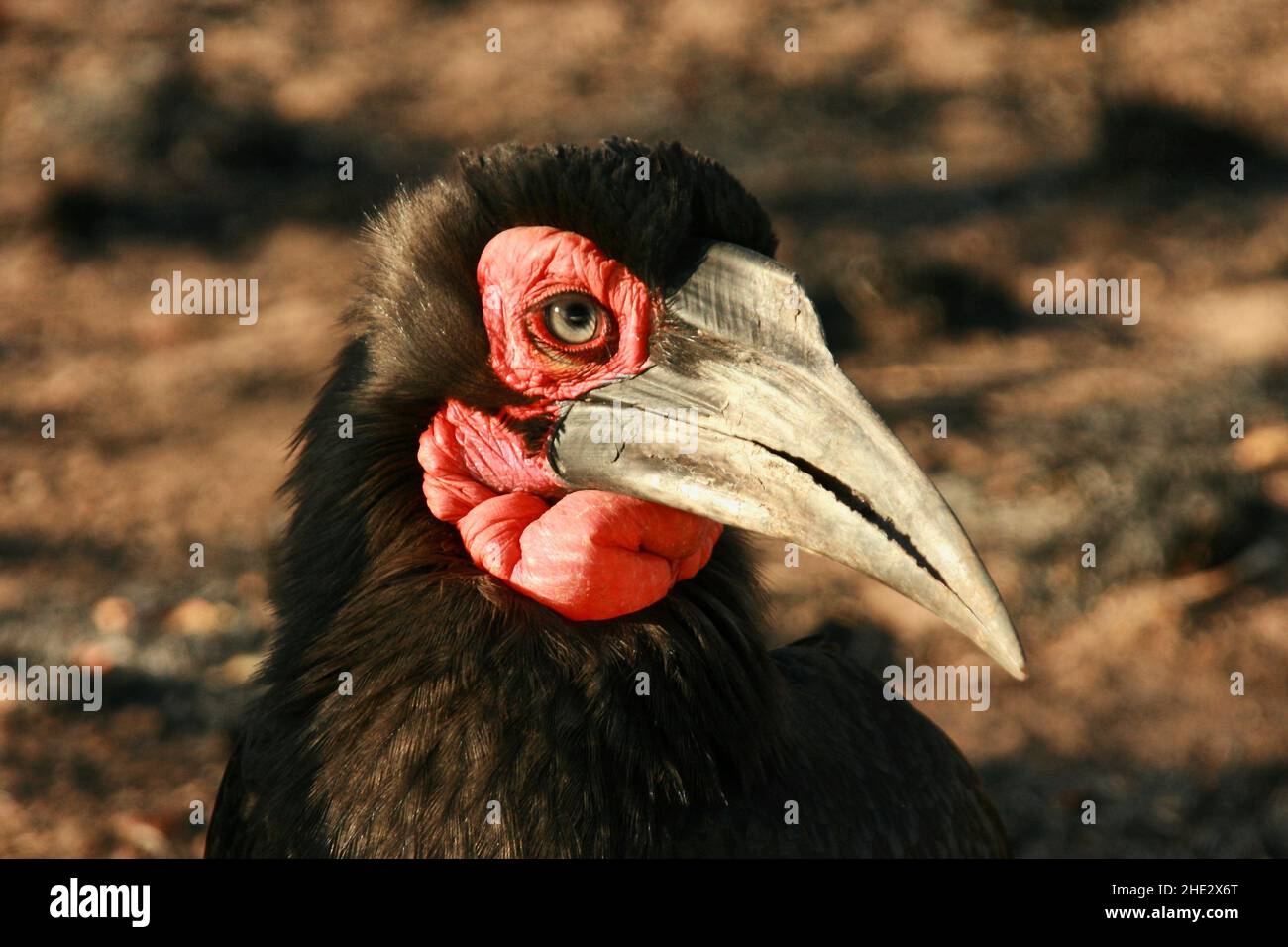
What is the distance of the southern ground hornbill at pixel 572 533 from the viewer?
2.85 metres

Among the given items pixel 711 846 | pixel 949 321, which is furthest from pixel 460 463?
pixel 949 321

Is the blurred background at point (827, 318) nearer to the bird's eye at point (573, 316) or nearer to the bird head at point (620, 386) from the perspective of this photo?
the bird head at point (620, 386)

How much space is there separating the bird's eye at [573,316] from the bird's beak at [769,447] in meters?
0.13

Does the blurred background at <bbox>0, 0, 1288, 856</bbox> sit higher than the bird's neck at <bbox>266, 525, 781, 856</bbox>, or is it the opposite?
the blurred background at <bbox>0, 0, 1288, 856</bbox>

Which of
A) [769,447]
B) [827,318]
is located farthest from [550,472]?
[827,318]

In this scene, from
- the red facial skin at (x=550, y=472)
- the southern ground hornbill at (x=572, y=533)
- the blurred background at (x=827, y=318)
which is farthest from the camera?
the blurred background at (x=827, y=318)

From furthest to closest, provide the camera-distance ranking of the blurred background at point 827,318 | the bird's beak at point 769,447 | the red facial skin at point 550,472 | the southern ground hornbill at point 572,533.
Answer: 1. the blurred background at point 827,318
2. the red facial skin at point 550,472
3. the southern ground hornbill at point 572,533
4. the bird's beak at point 769,447

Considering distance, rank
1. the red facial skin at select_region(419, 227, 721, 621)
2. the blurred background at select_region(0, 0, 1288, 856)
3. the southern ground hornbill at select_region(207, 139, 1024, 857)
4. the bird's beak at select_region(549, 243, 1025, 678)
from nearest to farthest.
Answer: the bird's beak at select_region(549, 243, 1025, 678), the southern ground hornbill at select_region(207, 139, 1024, 857), the red facial skin at select_region(419, 227, 721, 621), the blurred background at select_region(0, 0, 1288, 856)

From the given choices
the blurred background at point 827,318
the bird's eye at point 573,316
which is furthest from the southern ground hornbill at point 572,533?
the blurred background at point 827,318

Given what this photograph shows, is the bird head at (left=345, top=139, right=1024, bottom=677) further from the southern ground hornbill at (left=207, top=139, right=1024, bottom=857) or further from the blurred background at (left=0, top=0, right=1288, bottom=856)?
the blurred background at (left=0, top=0, right=1288, bottom=856)

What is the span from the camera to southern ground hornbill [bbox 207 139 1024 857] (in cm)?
285

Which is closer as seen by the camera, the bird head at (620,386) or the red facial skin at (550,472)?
the bird head at (620,386)

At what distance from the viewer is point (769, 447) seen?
9.31 feet

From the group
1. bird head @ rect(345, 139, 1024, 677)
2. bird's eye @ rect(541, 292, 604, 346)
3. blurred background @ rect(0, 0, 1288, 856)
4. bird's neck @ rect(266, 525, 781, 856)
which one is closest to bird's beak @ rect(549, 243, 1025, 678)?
bird head @ rect(345, 139, 1024, 677)
